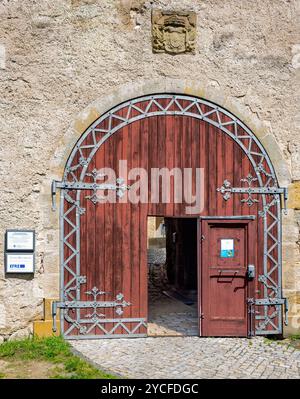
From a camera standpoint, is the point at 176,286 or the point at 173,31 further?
the point at 176,286

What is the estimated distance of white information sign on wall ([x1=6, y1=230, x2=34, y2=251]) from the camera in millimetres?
6066

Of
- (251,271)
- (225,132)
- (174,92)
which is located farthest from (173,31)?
(251,271)

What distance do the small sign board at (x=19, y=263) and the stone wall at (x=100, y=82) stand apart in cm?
13

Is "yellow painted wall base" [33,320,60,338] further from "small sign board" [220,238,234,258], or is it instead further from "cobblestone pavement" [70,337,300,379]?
"small sign board" [220,238,234,258]

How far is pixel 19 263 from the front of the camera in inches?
239

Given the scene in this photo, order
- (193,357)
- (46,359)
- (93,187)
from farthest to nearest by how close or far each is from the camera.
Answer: (93,187), (193,357), (46,359)

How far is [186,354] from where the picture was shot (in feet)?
18.7

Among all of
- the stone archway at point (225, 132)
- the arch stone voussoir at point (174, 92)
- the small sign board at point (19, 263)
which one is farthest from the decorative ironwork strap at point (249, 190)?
the small sign board at point (19, 263)

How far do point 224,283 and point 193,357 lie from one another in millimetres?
1311

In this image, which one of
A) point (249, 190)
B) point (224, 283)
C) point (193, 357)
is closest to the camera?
point (193, 357)

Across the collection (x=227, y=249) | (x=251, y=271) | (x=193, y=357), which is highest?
(x=227, y=249)

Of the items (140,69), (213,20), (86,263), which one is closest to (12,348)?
(86,263)

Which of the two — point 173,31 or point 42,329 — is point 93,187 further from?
point 173,31
